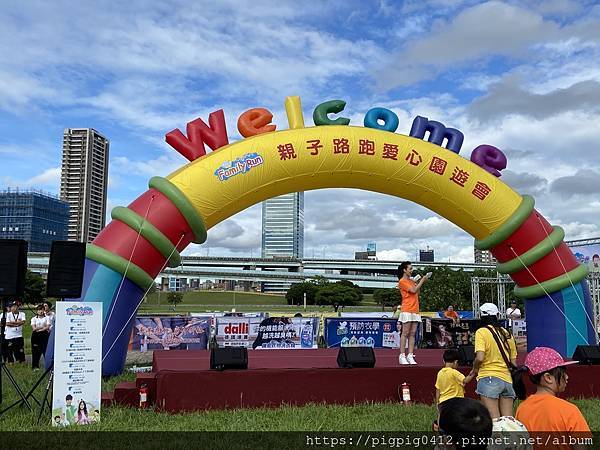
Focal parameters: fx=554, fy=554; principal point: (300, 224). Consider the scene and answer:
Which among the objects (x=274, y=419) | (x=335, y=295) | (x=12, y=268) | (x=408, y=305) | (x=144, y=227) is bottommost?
(x=274, y=419)

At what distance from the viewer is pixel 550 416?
101 inches

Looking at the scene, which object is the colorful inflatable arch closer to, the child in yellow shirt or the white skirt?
the white skirt

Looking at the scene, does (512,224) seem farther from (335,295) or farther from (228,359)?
(335,295)

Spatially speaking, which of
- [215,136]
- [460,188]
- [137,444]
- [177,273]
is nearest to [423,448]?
[137,444]

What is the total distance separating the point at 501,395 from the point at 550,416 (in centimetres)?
245

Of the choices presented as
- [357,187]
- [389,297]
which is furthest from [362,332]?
[389,297]

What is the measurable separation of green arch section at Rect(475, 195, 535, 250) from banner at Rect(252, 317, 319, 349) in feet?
19.3

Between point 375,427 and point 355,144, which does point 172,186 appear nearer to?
point 355,144

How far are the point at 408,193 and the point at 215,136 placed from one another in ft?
10.6

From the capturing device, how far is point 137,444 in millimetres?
4828

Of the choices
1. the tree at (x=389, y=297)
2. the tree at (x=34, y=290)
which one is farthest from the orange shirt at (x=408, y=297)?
the tree at (x=389, y=297)

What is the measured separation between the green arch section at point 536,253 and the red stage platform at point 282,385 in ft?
6.38

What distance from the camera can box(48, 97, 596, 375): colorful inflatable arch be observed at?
803 centimetres

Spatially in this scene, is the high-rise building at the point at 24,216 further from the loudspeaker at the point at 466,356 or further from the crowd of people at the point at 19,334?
the loudspeaker at the point at 466,356
